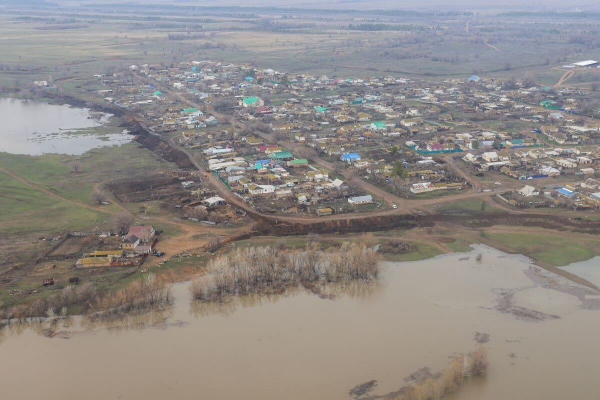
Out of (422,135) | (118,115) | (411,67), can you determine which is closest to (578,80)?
(411,67)

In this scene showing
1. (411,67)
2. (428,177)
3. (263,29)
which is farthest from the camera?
(263,29)

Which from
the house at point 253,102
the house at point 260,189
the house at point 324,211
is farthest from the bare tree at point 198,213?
the house at point 253,102

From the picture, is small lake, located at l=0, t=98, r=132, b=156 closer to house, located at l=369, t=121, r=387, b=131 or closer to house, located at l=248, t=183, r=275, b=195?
house, located at l=248, t=183, r=275, b=195

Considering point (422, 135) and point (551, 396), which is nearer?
point (551, 396)

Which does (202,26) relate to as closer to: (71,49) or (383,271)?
(71,49)

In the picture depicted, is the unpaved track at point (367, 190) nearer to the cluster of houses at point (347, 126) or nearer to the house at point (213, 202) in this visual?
the house at point (213, 202)

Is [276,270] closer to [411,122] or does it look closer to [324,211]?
[324,211]
